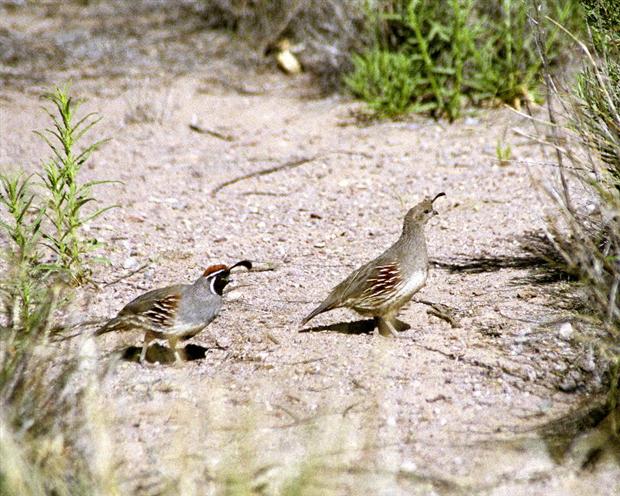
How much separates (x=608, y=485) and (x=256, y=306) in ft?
6.60

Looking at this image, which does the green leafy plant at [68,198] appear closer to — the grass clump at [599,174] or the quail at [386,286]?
the quail at [386,286]

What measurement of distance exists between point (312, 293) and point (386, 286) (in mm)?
623

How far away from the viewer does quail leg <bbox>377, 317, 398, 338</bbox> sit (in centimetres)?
420

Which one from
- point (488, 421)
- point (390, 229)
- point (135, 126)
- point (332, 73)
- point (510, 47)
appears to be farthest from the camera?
point (332, 73)

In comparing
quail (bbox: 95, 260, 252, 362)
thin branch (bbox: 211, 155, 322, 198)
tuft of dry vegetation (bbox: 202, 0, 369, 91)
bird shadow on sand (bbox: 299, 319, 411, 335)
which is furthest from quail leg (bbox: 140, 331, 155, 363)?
tuft of dry vegetation (bbox: 202, 0, 369, 91)

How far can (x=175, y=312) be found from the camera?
13.1 ft

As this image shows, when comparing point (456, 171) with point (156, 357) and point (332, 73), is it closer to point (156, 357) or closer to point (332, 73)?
point (332, 73)

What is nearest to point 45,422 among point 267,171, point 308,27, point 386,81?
point 267,171

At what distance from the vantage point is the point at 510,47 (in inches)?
269

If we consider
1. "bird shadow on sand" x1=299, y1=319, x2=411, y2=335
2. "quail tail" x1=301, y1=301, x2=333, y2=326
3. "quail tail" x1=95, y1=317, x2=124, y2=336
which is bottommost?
"bird shadow on sand" x1=299, y1=319, x2=411, y2=335

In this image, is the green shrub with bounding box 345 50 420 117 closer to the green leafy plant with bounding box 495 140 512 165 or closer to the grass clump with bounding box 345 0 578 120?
the grass clump with bounding box 345 0 578 120

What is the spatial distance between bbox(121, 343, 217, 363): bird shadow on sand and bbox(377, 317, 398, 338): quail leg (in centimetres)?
78

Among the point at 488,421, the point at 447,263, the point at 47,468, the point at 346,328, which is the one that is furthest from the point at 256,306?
the point at 47,468

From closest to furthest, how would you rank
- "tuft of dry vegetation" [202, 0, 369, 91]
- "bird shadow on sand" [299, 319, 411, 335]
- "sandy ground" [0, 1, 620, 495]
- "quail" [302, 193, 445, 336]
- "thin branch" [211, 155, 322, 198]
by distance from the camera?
"sandy ground" [0, 1, 620, 495], "quail" [302, 193, 445, 336], "bird shadow on sand" [299, 319, 411, 335], "thin branch" [211, 155, 322, 198], "tuft of dry vegetation" [202, 0, 369, 91]
